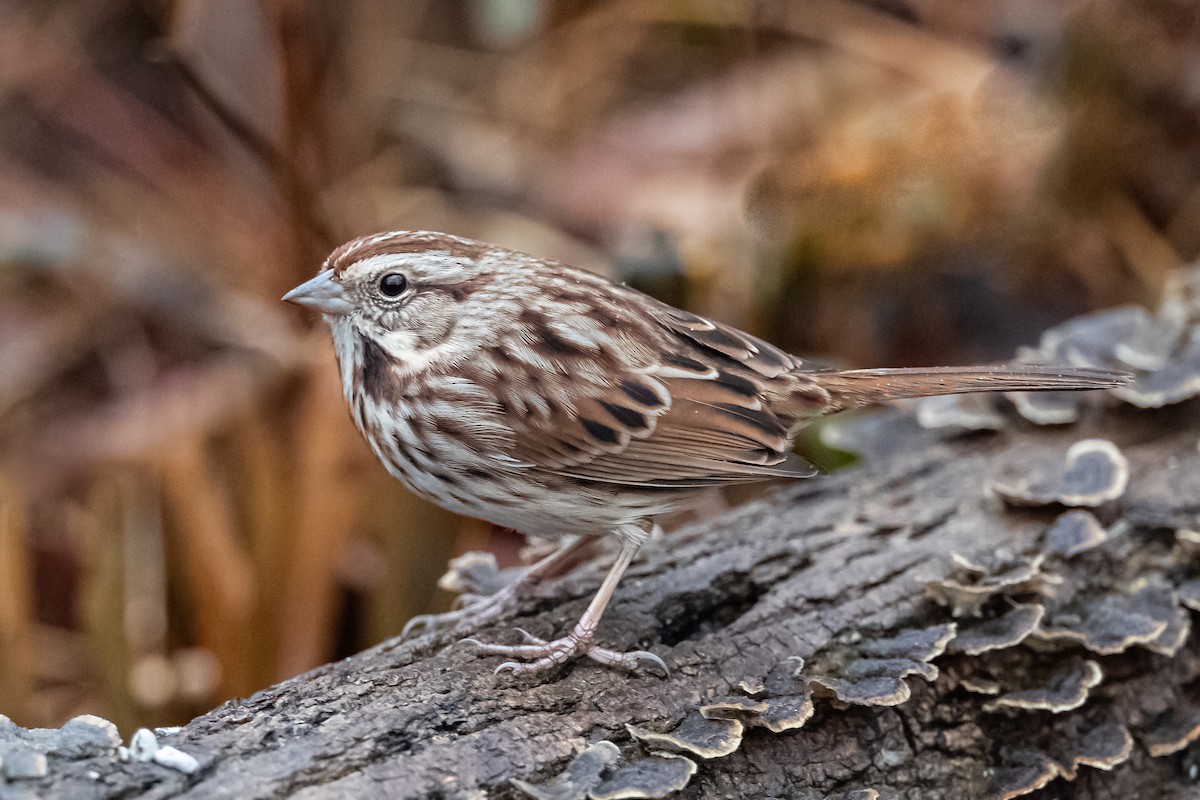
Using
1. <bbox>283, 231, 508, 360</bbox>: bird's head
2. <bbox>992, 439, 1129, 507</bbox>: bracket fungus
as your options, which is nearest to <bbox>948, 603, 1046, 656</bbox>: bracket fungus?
<bbox>992, 439, 1129, 507</bbox>: bracket fungus

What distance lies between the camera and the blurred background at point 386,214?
12.4ft

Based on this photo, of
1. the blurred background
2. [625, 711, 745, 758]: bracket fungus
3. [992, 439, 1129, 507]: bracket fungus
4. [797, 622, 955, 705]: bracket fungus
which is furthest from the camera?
the blurred background

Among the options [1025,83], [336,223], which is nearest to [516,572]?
[336,223]

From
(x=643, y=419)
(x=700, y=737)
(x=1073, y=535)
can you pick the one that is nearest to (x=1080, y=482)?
(x=1073, y=535)

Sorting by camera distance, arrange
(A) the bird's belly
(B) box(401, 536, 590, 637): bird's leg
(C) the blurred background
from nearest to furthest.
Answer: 1. (A) the bird's belly
2. (B) box(401, 536, 590, 637): bird's leg
3. (C) the blurred background

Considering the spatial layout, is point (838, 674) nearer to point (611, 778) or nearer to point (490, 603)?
point (611, 778)

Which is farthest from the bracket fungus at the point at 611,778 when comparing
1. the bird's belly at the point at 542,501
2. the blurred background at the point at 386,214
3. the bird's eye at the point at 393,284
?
the blurred background at the point at 386,214

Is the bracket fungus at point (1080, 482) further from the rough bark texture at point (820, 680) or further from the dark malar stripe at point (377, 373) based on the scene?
the dark malar stripe at point (377, 373)

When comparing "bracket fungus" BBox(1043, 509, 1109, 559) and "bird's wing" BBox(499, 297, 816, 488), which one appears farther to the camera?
"bracket fungus" BBox(1043, 509, 1109, 559)

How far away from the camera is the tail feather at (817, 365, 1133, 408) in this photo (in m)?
2.71

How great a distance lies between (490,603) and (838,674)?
0.85 metres

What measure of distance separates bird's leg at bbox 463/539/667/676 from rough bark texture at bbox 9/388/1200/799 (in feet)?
0.11

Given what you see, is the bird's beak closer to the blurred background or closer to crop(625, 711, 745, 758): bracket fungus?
the blurred background

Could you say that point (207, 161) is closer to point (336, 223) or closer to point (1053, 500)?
point (336, 223)
